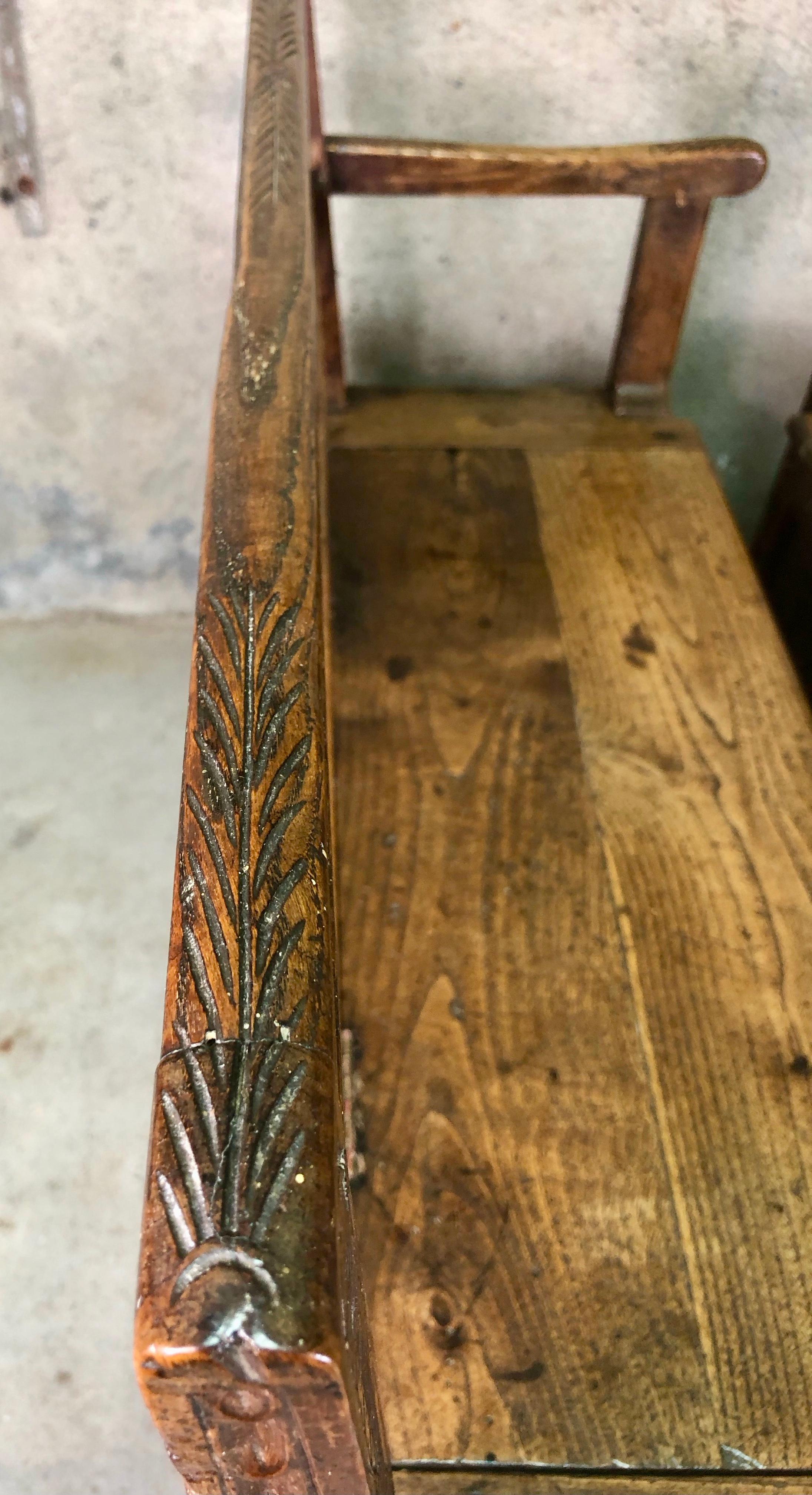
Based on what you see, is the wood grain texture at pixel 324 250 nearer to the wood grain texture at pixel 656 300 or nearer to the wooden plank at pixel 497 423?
the wooden plank at pixel 497 423

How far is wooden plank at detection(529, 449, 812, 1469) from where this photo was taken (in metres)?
0.67

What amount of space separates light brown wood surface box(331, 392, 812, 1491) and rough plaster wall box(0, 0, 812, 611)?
421 mm

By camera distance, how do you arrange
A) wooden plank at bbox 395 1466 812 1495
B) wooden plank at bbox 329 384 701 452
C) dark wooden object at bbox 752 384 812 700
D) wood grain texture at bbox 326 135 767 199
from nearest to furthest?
wooden plank at bbox 395 1466 812 1495
wood grain texture at bbox 326 135 767 199
wooden plank at bbox 329 384 701 452
dark wooden object at bbox 752 384 812 700

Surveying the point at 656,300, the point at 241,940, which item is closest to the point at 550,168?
the point at 656,300

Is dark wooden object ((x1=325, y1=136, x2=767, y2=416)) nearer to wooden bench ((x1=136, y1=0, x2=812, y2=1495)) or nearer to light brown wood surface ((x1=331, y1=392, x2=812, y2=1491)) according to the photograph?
wooden bench ((x1=136, y1=0, x2=812, y2=1495))

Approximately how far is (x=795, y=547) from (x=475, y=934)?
0.89 metres

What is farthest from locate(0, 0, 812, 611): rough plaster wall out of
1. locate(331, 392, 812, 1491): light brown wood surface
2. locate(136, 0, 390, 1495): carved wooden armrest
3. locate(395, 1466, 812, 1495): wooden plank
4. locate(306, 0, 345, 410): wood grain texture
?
locate(395, 1466, 812, 1495): wooden plank

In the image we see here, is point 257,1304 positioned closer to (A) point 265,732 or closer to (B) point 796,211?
(A) point 265,732

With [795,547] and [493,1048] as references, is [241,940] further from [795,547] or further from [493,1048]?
[795,547]

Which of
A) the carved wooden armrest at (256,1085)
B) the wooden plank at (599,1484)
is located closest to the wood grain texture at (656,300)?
the carved wooden armrest at (256,1085)

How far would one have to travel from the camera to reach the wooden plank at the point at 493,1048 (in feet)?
2.10

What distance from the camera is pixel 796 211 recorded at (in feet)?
4.82

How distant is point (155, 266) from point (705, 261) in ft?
2.57

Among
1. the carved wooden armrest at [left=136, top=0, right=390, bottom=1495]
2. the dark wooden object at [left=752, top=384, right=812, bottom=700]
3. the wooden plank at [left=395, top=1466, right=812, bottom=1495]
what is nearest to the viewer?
the carved wooden armrest at [left=136, top=0, right=390, bottom=1495]
